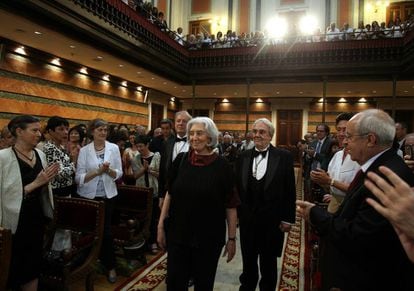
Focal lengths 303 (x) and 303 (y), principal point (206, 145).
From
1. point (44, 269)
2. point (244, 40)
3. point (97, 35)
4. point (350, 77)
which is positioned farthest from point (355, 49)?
point (44, 269)

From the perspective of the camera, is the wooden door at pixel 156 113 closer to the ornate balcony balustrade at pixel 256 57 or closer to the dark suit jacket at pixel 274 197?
the ornate balcony balustrade at pixel 256 57

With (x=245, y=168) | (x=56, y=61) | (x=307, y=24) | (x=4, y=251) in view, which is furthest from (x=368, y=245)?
(x=307, y=24)

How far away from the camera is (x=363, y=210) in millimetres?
1360

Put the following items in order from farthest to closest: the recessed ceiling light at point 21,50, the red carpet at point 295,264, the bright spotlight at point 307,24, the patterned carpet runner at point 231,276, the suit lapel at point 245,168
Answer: the bright spotlight at point 307,24 → the recessed ceiling light at point 21,50 → the red carpet at point 295,264 → the patterned carpet runner at point 231,276 → the suit lapel at point 245,168

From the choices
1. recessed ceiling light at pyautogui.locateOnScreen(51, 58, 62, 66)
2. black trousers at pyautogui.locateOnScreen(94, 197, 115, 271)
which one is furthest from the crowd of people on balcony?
black trousers at pyautogui.locateOnScreen(94, 197, 115, 271)

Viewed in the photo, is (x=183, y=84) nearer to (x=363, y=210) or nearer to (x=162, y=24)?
(x=162, y=24)

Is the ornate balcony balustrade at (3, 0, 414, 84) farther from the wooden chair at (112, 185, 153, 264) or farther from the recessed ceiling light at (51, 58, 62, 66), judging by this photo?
the wooden chair at (112, 185, 153, 264)

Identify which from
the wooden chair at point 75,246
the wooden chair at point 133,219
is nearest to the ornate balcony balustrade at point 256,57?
the wooden chair at point 133,219

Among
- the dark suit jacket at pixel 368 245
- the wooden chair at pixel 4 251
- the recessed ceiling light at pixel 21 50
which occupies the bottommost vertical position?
the wooden chair at pixel 4 251

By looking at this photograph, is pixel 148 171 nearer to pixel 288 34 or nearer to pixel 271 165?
pixel 271 165

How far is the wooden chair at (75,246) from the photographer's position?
7.55 feet

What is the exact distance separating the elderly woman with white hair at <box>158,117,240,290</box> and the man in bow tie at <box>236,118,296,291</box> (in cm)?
57

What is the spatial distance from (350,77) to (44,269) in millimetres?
10877

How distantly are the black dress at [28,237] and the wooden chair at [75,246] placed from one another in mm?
144
